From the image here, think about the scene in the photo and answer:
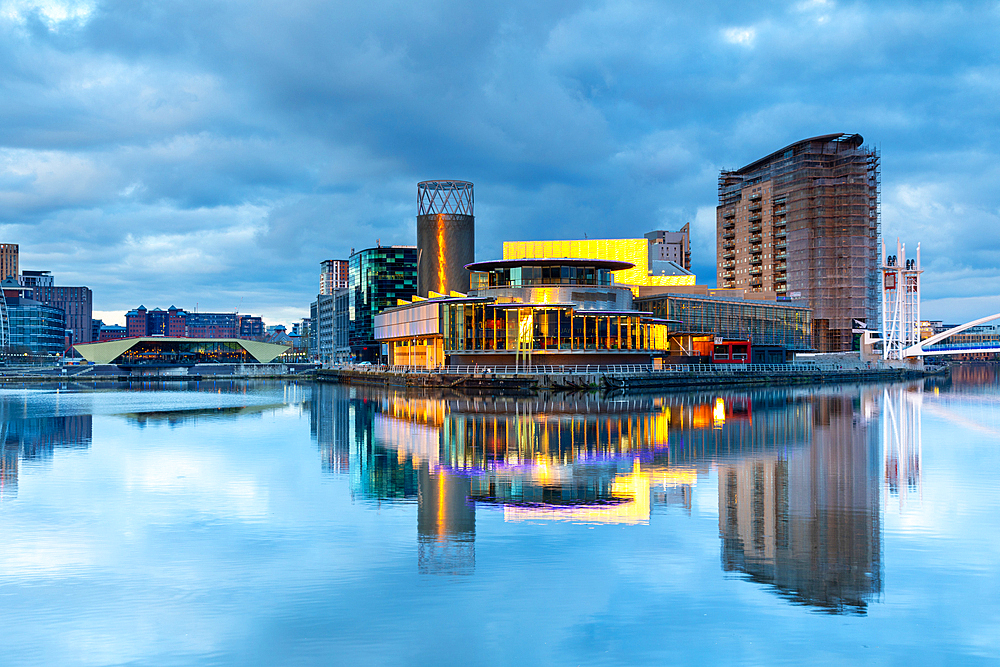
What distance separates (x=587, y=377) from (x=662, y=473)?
52643 mm

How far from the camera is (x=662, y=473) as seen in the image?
90.9ft

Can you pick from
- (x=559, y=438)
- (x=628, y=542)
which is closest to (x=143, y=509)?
(x=628, y=542)

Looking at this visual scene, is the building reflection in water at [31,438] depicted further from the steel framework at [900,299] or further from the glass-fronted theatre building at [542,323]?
the steel framework at [900,299]

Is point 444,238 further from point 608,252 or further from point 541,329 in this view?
point 541,329

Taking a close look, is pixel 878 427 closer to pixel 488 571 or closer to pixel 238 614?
pixel 488 571

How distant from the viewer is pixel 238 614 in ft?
43.8

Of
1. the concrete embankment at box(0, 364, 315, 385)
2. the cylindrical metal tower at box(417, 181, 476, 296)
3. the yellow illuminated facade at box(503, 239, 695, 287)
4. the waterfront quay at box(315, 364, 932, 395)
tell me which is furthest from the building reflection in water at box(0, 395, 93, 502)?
the cylindrical metal tower at box(417, 181, 476, 296)

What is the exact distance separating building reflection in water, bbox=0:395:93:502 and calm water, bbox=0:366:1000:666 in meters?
0.31

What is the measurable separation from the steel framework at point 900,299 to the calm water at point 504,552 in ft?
404

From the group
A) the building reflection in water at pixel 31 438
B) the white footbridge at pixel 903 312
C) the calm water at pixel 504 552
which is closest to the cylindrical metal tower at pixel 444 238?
the white footbridge at pixel 903 312

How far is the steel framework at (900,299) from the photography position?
149 meters

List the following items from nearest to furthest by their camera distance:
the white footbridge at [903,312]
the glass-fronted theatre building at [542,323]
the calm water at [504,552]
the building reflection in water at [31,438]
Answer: the calm water at [504,552], the building reflection in water at [31,438], the glass-fronted theatre building at [542,323], the white footbridge at [903,312]

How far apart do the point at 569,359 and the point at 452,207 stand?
71.0 meters

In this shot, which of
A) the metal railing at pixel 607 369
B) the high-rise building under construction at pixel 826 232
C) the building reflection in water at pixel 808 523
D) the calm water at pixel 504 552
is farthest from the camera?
the high-rise building under construction at pixel 826 232
